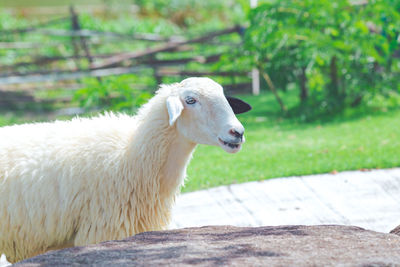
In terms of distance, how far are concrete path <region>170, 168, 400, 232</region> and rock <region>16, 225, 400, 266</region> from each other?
80.1 inches

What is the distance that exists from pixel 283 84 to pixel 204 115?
623 centimetres

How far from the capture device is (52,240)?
13.0ft

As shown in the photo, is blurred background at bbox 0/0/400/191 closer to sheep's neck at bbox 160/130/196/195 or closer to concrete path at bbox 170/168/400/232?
concrete path at bbox 170/168/400/232

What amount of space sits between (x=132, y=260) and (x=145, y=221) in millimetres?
1312

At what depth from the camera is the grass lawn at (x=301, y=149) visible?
665 cm

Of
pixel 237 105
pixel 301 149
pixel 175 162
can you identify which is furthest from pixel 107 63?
pixel 175 162

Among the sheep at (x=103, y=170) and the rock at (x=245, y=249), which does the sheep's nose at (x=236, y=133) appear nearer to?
the sheep at (x=103, y=170)

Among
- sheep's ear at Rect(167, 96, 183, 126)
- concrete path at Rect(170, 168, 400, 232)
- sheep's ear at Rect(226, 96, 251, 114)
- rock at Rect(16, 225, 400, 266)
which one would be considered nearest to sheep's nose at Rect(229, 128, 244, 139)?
sheep's ear at Rect(167, 96, 183, 126)

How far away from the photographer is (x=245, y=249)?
2.89 m

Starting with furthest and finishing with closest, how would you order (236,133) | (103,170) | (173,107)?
1. (103,170)
2. (173,107)
3. (236,133)

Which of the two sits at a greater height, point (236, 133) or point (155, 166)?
point (236, 133)

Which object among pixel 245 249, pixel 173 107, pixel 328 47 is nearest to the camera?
pixel 245 249

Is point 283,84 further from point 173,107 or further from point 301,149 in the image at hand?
point 173,107

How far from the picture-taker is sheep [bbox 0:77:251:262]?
3.89m
